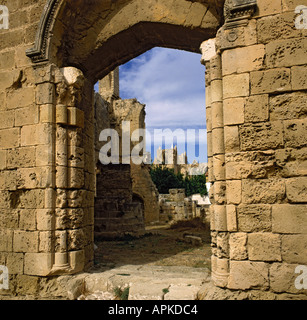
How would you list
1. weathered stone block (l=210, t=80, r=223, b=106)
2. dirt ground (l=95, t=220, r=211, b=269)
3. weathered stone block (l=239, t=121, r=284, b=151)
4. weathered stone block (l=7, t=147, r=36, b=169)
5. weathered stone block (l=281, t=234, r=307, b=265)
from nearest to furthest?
weathered stone block (l=281, t=234, r=307, b=265) < weathered stone block (l=239, t=121, r=284, b=151) < weathered stone block (l=210, t=80, r=223, b=106) < weathered stone block (l=7, t=147, r=36, b=169) < dirt ground (l=95, t=220, r=211, b=269)

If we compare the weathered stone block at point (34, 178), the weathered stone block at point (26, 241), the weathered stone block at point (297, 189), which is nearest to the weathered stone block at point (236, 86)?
the weathered stone block at point (297, 189)

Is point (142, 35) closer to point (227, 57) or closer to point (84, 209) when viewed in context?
point (227, 57)

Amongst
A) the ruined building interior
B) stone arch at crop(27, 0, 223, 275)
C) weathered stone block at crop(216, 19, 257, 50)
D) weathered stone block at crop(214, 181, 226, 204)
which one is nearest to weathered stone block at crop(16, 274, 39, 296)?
the ruined building interior

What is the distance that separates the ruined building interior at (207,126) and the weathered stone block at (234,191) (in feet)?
0.04

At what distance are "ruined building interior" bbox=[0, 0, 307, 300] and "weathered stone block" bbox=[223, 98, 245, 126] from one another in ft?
0.04

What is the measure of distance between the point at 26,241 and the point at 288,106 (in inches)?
155

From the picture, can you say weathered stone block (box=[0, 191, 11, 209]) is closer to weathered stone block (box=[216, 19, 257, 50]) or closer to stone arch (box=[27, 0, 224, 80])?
stone arch (box=[27, 0, 224, 80])

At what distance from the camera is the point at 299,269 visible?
3.21m

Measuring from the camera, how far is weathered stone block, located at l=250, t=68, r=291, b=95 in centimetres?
343

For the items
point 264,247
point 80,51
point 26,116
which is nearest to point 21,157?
point 26,116

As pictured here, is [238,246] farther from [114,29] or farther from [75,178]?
[114,29]

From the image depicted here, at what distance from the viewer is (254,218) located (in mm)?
3402
